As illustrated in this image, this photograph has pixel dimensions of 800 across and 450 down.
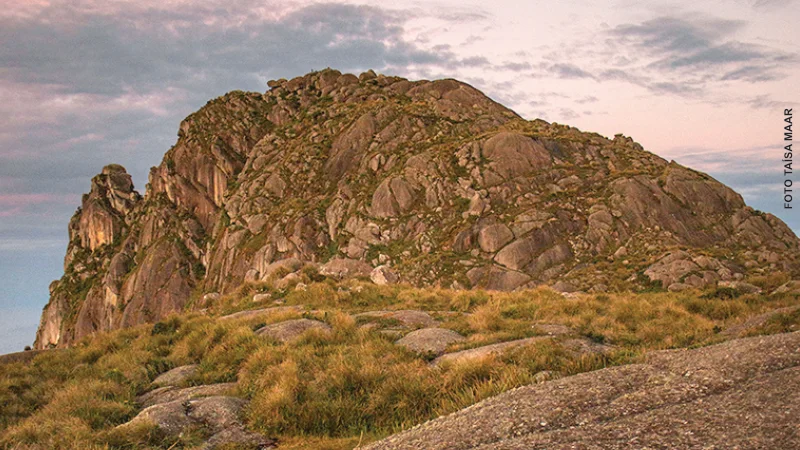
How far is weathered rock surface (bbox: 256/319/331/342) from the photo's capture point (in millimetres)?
16375

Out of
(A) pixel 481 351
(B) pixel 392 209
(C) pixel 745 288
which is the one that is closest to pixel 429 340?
(A) pixel 481 351

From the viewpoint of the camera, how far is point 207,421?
10562 millimetres

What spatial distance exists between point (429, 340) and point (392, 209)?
137 ft

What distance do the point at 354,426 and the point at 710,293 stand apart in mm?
17528

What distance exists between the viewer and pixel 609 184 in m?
51.0

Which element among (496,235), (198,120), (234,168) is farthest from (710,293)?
(198,120)

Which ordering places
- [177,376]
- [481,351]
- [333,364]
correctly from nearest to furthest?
[481,351] < [333,364] < [177,376]

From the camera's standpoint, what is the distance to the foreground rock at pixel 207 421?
9914mm

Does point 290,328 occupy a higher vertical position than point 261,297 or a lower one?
lower

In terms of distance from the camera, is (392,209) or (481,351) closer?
(481,351)

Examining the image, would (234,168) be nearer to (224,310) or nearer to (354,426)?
(224,310)

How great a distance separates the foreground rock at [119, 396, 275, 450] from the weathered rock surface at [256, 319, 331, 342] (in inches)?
183

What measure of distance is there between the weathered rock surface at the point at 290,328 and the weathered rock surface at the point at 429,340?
9.44 feet

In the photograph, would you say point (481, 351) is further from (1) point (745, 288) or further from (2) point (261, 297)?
(1) point (745, 288)
